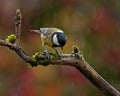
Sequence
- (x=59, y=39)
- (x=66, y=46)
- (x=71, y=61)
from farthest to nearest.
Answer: (x=66, y=46) → (x=71, y=61) → (x=59, y=39)

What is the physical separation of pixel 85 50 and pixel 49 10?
40cm

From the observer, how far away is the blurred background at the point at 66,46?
346 centimetres

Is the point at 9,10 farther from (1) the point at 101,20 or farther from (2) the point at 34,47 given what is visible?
(1) the point at 101,20

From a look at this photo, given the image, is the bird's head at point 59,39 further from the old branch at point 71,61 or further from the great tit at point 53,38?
the old branch at point 71,61

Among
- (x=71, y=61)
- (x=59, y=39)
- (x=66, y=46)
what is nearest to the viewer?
(x=59, y=39)

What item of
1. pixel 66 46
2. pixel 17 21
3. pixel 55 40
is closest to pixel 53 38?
pixel 55 40

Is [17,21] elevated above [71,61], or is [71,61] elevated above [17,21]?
[17,21]

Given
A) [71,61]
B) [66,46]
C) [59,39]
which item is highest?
[59,39]

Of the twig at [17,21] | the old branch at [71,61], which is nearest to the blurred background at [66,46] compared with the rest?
the old branch at [71,61]

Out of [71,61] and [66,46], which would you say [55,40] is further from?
[66,46]

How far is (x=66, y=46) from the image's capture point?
11.3 feet

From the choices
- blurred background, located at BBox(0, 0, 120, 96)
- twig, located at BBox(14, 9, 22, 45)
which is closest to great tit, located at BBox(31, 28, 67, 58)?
twig, located at BBox(14, 9, 22, 45)

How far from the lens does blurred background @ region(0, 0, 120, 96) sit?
11.3 ft

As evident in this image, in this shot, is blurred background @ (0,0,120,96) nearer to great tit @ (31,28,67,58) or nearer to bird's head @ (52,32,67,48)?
great tit @ (31,28,67,58)
